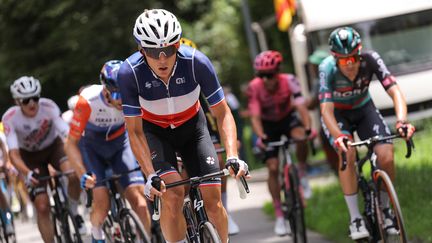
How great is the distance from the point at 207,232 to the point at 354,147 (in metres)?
2.19

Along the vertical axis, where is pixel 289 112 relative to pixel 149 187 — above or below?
below

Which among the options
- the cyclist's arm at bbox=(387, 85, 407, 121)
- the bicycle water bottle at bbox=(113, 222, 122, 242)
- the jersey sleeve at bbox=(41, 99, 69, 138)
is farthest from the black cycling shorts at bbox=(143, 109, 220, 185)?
the jersey sleeve at bbox=(41, 99, 69, 138)

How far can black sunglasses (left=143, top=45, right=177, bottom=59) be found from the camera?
7371mm

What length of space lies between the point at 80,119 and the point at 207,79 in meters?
2.55

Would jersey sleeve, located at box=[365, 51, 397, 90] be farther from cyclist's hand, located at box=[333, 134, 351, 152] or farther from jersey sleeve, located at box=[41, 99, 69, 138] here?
jersey sleeve, located at box=[41, 99, 69, 138]

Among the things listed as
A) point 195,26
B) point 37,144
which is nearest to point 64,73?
point 195,26

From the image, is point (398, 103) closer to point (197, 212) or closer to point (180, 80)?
point (180, 80)

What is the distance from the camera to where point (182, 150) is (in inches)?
Result: 311

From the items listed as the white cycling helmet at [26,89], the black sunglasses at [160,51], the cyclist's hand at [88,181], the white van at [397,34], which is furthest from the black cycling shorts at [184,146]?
the white van at [397,34]

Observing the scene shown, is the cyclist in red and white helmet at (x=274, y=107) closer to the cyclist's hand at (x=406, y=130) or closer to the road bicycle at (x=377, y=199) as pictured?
the road bicycle at (x=377, y=199)

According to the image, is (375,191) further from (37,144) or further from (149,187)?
(37,144)

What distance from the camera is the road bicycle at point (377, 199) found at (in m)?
8.10

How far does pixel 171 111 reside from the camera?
780 centimetres

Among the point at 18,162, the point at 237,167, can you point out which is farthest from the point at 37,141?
the point at 237,167
